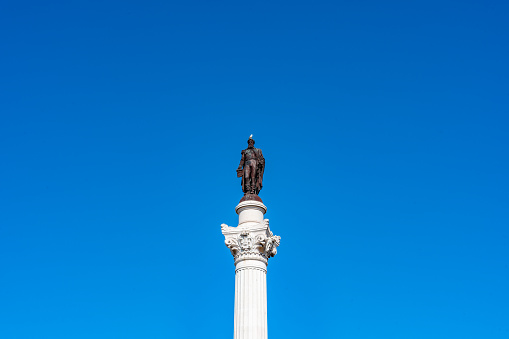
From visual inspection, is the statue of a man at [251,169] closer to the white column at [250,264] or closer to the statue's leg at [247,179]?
the statue's leg at [247,179]

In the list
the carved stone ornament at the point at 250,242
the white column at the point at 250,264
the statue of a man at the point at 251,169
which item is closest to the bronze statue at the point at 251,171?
the statue of a man at the point at 251,169

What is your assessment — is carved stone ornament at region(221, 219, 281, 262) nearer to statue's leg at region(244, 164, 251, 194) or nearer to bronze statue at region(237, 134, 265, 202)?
bronze statue at region(237, 134, 265, 202)

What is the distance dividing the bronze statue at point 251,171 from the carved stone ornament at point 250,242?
6.25 ft

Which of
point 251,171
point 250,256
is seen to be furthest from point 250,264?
point 251,171

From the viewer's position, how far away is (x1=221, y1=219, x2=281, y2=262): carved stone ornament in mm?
23047

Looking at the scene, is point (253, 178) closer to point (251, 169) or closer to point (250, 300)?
point (251, 169)

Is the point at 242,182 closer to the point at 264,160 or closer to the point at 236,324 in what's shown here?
the point at 264,160

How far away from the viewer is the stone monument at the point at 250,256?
2192 centimetres

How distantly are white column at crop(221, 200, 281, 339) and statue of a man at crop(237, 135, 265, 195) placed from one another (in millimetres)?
1039

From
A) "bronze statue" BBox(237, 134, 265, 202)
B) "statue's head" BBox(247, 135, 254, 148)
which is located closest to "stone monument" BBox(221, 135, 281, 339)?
"bronze statue" BBox(237, 134, 265, 202)

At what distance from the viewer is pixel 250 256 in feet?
75.3

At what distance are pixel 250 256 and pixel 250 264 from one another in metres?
0.34

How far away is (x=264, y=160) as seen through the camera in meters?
26.7

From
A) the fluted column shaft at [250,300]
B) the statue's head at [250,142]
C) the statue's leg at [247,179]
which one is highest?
the statue's head at [250,142]
